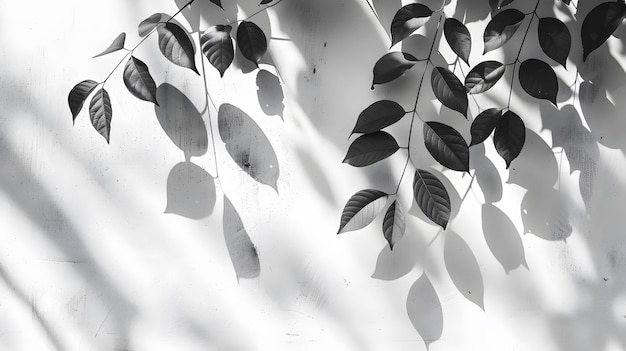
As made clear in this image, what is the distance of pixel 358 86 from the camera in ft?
3.12

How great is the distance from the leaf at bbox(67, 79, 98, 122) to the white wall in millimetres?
48

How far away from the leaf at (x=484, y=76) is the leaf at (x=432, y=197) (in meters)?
0.17

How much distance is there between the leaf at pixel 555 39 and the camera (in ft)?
2.90

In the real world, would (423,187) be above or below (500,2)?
below

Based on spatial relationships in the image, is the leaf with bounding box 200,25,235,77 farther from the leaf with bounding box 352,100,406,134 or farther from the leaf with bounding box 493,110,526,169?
the leaf with bounding box 493,110,526,169

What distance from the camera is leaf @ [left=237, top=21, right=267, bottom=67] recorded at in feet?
2.95

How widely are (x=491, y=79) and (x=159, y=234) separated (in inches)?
26.5

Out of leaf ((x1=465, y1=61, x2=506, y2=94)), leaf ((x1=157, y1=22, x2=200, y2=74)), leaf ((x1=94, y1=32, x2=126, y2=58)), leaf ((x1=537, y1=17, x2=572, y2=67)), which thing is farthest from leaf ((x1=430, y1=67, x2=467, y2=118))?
leaf ((x1=94, y1=32, x2=126, y2=58))

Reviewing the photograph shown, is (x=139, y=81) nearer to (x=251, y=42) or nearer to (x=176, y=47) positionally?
(x=176, y=47)

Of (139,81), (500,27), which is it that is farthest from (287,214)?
(500,27)

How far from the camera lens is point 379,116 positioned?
89cm

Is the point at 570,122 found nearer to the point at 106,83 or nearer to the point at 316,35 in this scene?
the point at 316,35

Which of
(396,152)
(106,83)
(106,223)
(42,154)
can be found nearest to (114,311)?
(106,223)

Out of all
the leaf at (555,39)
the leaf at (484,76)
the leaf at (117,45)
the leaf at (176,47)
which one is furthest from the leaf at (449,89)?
the leaf at (117,45)
